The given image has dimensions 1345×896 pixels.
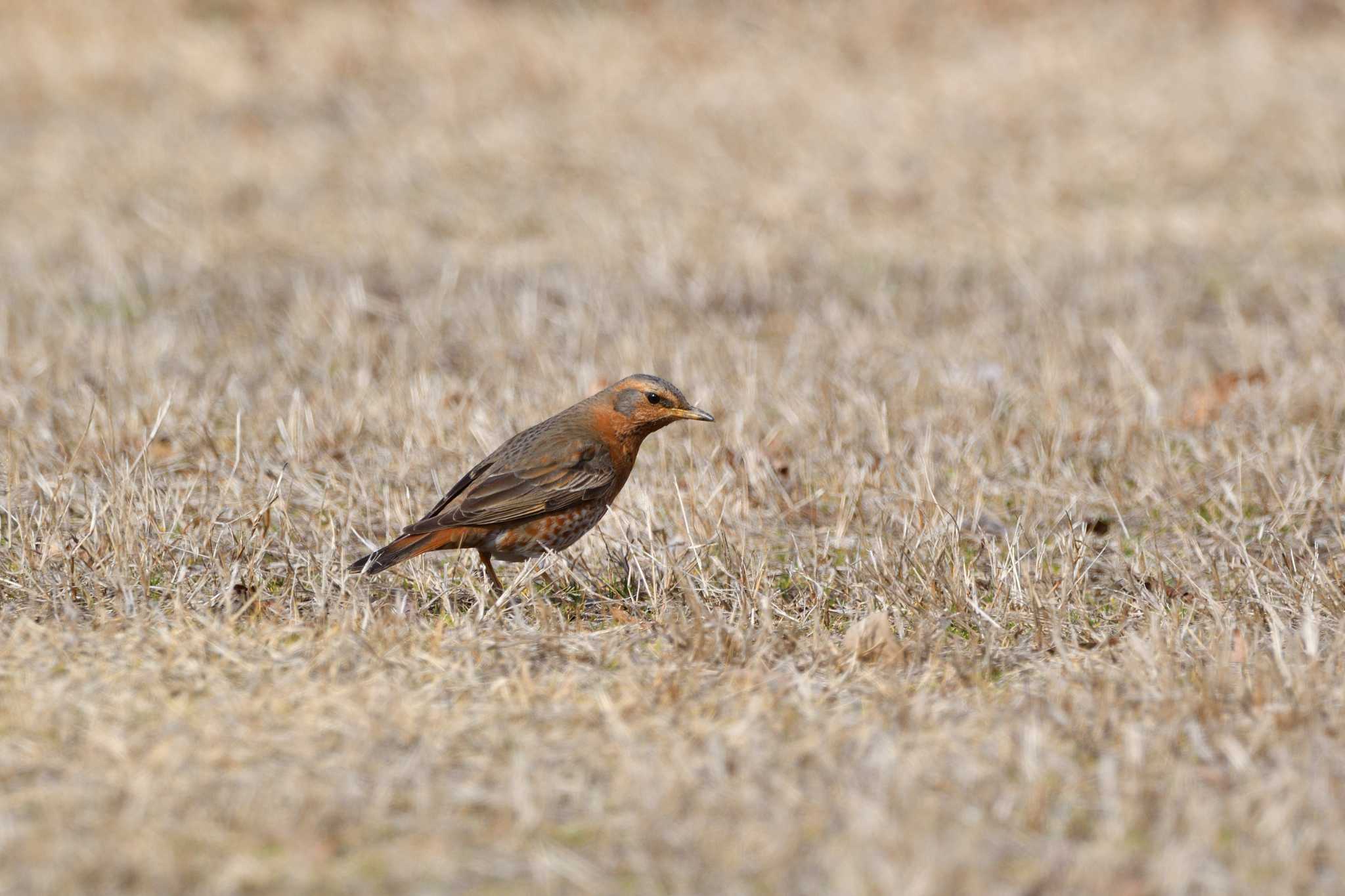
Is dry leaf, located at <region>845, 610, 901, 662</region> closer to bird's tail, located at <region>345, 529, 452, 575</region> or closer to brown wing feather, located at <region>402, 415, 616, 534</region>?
brown wing feather, located at <region>402, 415, 616, 534</region>

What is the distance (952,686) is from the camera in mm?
3764

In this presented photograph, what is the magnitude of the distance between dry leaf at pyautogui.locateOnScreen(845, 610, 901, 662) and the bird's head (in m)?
1.14

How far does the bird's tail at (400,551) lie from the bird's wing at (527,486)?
1.0 inches

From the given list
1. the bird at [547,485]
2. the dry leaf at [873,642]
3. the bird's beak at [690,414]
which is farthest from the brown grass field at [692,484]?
the bird's beak at [690,414]

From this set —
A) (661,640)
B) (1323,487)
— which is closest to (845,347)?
(1323,487)

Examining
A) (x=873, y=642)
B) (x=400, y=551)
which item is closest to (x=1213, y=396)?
(x=873, y=642)

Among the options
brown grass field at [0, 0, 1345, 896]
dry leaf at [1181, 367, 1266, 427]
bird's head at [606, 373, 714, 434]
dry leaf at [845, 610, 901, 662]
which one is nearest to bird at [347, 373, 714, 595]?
bird's head at [606, 373, 714, 434]

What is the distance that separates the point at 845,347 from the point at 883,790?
486cm

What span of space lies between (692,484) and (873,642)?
143 cm

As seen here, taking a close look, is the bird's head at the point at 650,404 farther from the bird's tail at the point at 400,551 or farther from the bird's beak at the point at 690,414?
the bird's tail at the point at 400,551

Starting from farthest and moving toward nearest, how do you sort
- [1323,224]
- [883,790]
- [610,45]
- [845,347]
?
[610,45] → [1323,224] → [845,347] → [883,790]

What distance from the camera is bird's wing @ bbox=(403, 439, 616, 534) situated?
178 inches

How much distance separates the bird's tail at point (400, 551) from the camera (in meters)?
4.34

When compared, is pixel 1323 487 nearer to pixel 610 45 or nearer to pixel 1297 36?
pixel 610 45
